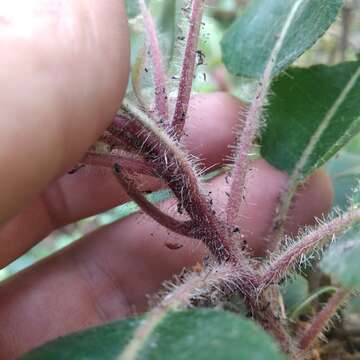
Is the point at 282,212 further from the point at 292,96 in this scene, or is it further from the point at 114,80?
the point at 114,80

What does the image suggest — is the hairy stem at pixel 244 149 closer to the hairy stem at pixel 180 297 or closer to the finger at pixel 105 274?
the hairy stem at pixel 180 297

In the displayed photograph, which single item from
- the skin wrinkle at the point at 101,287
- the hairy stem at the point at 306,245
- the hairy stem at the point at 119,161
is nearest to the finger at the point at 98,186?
the skin wrinkle at the point at 101,287

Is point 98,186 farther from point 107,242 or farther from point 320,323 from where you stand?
point 320,323

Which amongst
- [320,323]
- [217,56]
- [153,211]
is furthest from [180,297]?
[217,56]

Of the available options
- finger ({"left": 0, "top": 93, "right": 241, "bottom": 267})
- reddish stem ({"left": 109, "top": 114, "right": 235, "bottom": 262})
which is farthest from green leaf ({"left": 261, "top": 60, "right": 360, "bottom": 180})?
reddish stem ({"left": 109, "top": 114, "right": 235, "bottom": 262})

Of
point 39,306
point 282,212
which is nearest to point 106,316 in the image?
point 39,306

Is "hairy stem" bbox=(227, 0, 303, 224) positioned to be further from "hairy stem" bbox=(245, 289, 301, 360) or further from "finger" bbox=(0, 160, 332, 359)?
"finger" bbox=(0, 160, 332, 359)
